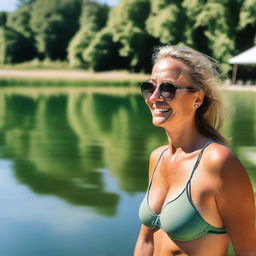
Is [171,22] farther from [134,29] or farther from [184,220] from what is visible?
[184,220]

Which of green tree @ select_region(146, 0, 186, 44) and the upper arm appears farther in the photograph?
green tree @ select_region(146, 0, 186, 44)

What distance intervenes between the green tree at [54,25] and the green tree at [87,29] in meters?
4.10

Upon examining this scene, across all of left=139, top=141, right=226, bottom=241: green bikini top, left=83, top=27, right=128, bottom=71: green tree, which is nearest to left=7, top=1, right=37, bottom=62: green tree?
left=83, top=27, right=128, bottom=71: green tree

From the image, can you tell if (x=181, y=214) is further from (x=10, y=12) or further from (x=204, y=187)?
(x=10, y=12)

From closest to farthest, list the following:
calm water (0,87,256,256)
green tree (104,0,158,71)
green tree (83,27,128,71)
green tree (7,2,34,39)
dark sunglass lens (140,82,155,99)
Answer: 1. dark sunglass lens (140,82,155,99)
2. calm water (0,87,256,256)
3. green tree (104,0,158,71)
4. green tree (83,27,128,71)
5. green tree (7,2,34,39)

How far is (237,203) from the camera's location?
2064 millimetres

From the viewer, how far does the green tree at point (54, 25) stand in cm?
8500

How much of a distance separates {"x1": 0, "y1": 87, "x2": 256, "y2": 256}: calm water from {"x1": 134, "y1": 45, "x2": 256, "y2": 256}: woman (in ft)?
1.03

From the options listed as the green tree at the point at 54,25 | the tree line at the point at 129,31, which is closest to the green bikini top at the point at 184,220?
the tree line at the point at 129,31

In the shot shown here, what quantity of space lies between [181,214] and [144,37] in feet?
156

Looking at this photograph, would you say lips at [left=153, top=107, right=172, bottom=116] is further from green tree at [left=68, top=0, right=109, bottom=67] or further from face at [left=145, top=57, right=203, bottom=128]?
green tree at [left=68, top=0, right=109, bottom=67]

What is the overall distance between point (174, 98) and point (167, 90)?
45 mm

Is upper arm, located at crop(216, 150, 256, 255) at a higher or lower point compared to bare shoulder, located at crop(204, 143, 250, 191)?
lower

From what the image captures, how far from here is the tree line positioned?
36.6 metres
